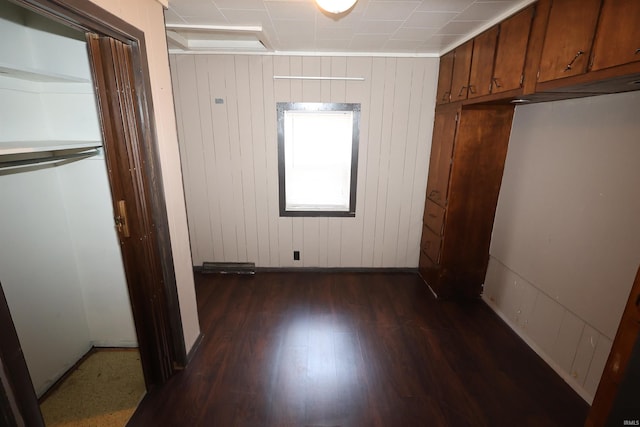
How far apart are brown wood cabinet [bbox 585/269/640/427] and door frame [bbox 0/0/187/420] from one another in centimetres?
228

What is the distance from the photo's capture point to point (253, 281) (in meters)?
3.51

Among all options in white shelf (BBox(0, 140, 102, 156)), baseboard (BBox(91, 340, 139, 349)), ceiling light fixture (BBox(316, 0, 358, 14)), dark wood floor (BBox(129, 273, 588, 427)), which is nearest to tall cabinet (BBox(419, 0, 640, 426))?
dark wood floor (BBox(129, 273, 588, 427))

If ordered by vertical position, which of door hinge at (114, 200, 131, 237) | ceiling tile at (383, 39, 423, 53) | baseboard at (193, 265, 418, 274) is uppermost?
ceiling tile at (383, 39, 423, 53)

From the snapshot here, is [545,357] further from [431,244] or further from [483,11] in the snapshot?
[483,11]

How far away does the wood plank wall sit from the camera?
313 cm

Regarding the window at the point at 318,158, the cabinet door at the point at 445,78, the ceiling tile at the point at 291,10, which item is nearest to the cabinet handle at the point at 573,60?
the cabinet door at the point at 445,78

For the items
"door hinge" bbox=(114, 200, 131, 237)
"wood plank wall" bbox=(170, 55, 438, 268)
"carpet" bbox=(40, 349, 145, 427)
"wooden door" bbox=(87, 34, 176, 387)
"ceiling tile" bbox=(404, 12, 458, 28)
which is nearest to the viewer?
"wooden door" bbox=(87, 34, 176, 387)

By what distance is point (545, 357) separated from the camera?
230cm

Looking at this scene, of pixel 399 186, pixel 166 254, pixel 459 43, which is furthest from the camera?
pixel 399 186

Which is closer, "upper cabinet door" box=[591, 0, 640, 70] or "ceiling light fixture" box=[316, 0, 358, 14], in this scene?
"upper cabinet door" box=[591, 0, 640, 70]

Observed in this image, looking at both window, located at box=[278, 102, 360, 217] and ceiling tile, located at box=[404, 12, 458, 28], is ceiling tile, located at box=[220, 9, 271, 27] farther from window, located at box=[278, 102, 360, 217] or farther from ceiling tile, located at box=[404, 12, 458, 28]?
ceiling tile, located at box=[404, 12, 458, 28]

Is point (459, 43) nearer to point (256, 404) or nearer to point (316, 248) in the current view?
point (316, 248)

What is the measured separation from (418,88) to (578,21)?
5.88 feet

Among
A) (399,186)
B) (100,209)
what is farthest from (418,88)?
(100,209)
